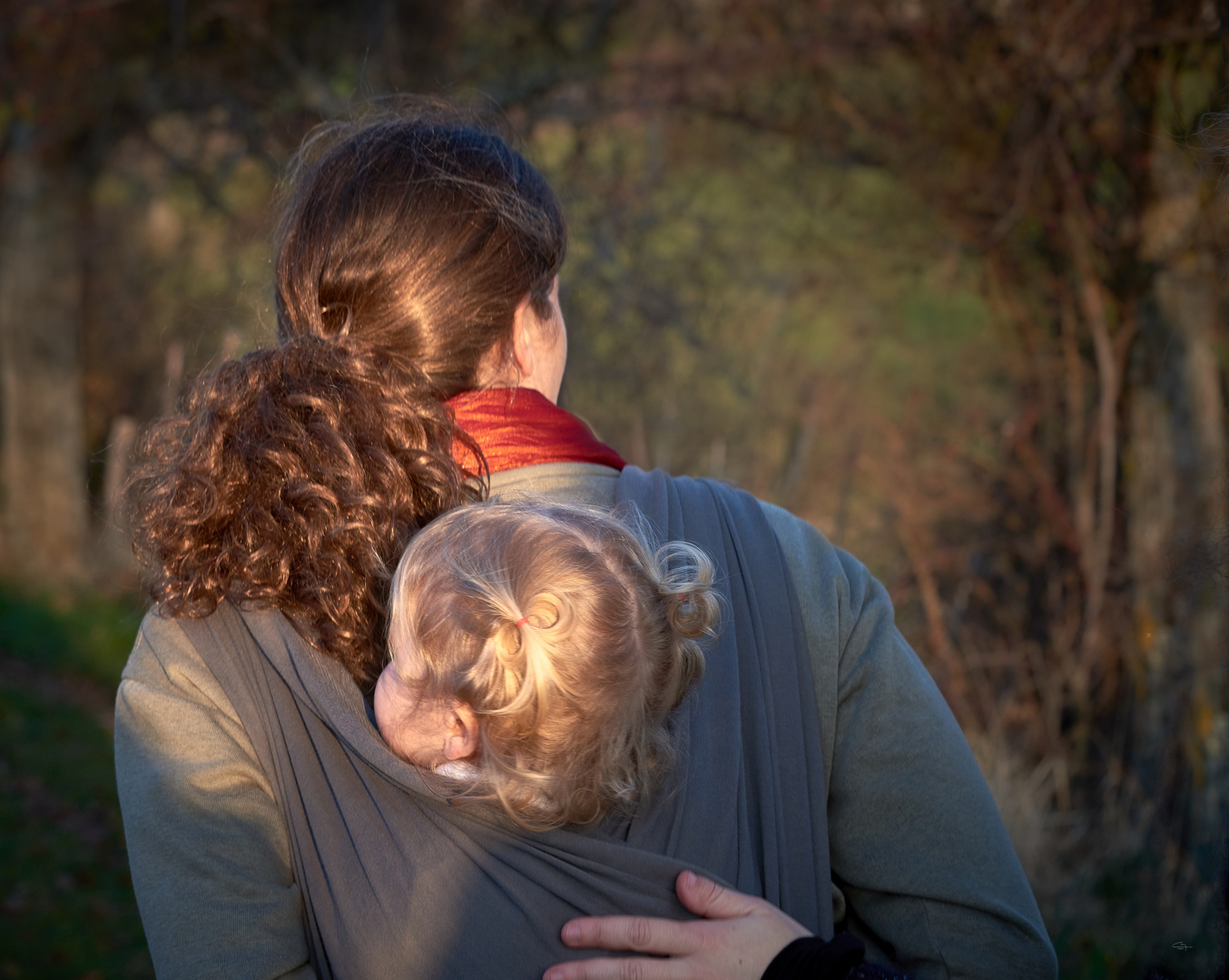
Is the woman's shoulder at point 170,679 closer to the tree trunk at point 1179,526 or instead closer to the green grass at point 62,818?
the green grass at point 62,818

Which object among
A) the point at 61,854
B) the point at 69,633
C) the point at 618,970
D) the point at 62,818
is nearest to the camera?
the point at 618,970

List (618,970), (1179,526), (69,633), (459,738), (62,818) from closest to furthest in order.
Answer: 1. (618,970)
2. (459,738)
3. (1179,526)
4. (62,818)
5. (69,633)

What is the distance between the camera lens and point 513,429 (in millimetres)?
1423

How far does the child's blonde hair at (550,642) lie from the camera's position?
3.99ft

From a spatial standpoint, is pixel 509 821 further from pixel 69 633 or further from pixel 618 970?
pixel 69 633

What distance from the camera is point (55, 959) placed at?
357 cm

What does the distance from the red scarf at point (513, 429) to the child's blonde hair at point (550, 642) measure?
6.3 inches

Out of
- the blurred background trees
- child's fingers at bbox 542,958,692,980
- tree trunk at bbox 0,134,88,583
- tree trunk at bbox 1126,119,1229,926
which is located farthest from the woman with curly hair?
tree trunk at bbox 0,134,88,583

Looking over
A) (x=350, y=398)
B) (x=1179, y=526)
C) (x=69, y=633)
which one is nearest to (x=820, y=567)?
(x=350, y=398)

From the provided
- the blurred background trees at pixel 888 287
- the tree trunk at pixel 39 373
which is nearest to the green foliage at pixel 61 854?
the blurred background trees at pixel 888 287

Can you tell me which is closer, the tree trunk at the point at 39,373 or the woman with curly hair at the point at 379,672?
the woman with curly hair at the point at 379,672

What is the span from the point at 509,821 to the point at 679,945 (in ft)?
0.77

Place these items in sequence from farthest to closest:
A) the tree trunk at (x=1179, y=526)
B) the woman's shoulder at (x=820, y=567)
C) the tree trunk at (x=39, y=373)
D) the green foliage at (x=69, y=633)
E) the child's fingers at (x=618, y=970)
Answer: the tree trunk at (x=39, y=373), the green foliage at (x=69, y=633), the tree trunk at (x=1179, y=526), the woman's shoulder at (x=820, y=567), the child's fingers at (x=618, y=970)

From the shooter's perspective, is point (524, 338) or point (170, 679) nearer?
point (170, 679)
